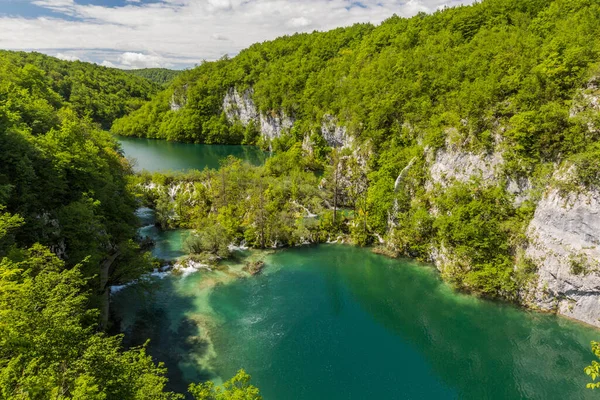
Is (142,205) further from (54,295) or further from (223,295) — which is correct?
(54,295)

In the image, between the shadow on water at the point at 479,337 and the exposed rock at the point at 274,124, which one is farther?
the exposed rock at the point at 274,124

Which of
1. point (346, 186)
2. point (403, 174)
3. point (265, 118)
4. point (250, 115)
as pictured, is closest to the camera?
point (403, 174)

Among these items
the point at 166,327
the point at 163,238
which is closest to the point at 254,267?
the point at 166,327

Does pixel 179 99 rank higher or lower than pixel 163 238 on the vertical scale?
higher

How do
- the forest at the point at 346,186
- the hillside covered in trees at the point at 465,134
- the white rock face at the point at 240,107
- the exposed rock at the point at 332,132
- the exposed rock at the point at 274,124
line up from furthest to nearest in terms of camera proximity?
the white rock face at the point at 240,107, the exposed rock at the point at 274,124, the exposed rock at the point at 332,132, the hillside covered in trees at the point at 465,134, the forest at the point at 346,186

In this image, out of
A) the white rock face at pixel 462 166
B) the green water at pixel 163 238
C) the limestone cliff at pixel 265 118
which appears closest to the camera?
the white rock face at pixel 462 166

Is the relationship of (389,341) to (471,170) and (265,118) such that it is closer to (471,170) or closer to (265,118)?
(471,170)

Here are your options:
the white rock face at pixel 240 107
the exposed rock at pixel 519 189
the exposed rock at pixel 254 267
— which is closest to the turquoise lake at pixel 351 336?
the exposed rock at pixel 254 267

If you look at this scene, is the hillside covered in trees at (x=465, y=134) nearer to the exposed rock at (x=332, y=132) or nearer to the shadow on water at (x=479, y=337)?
the exposed rock at (x=332, y=132)
